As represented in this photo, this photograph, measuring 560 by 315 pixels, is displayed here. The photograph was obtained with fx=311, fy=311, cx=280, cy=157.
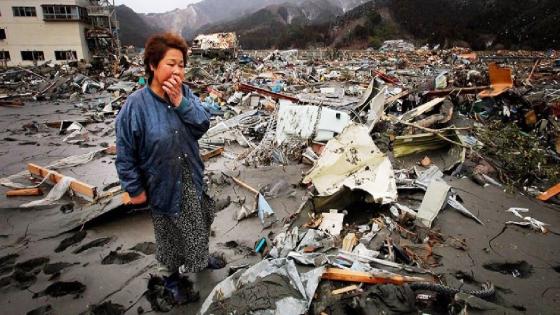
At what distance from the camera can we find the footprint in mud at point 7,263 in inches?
116

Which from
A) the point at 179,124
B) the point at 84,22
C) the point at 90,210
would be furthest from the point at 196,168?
the point at 84,22

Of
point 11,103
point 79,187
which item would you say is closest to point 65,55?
point 11,103

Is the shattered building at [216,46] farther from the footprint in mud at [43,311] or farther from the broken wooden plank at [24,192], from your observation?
the footprint in mud at [43,311]

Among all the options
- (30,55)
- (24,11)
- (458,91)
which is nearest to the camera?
(458,91)

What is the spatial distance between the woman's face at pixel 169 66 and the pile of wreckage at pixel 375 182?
1530 mm

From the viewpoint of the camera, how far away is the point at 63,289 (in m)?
2.69

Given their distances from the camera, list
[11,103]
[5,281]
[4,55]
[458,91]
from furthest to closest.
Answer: [4,55], [11,103], [458,91], [5,281]

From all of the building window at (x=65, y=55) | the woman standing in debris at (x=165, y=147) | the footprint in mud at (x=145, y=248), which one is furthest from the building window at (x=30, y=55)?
the woman standing in debris at (x=165, y=147)

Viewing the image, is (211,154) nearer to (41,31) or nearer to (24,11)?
(41,31)

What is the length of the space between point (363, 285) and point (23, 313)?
2673mm

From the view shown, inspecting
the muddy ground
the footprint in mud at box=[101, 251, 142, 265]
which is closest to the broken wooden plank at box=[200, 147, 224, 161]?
the muddy ground

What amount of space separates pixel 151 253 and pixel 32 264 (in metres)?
1.10

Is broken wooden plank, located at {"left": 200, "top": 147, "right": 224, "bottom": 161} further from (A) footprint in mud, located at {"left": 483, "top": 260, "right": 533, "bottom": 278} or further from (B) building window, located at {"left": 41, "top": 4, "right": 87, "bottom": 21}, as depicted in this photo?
(B) building window, located at {"left": 41, "top": 4, "right": 87, "bottom": 21}

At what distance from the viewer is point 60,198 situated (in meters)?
4.28
